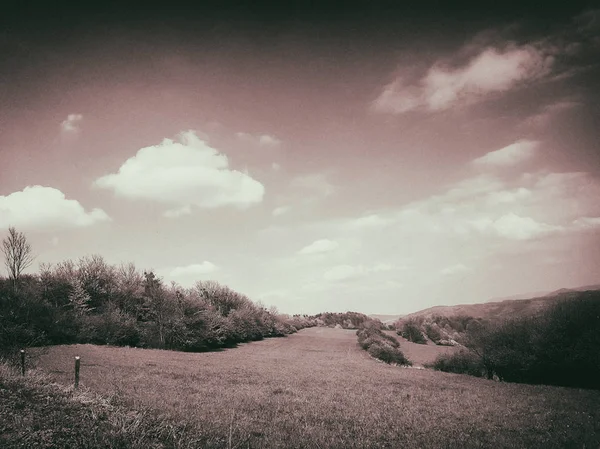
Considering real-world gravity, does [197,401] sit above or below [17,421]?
below

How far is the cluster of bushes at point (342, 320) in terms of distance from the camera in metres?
136

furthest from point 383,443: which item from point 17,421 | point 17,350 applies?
point 17,350

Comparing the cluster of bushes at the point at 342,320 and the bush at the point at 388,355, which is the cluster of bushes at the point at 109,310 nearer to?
the bush at the point at 388,355

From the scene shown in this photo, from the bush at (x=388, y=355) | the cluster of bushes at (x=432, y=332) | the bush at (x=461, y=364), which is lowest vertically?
the cluster of bushes at (x=432, y=332)

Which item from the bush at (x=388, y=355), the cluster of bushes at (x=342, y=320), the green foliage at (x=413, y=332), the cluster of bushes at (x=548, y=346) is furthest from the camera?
the cluster of bushes at (x=342, y=320)

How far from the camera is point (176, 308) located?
164ft

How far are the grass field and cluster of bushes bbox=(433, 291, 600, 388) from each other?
13.8ft

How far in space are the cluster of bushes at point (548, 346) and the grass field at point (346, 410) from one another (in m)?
4.21

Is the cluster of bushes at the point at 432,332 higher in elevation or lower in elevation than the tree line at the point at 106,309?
lower

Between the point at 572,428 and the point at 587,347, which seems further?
the point at 587,347

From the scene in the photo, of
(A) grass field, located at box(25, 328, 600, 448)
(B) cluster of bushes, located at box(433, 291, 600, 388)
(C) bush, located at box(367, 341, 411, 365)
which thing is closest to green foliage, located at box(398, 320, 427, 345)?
(C) bush, located at box(367, 341, 411, 365)

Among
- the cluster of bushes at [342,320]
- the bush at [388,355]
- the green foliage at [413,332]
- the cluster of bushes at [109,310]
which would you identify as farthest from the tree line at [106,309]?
the cluster of bushes at [342,320]

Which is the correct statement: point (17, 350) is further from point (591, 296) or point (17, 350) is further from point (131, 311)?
point (591, 296)

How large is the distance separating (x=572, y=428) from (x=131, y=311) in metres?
56.9
